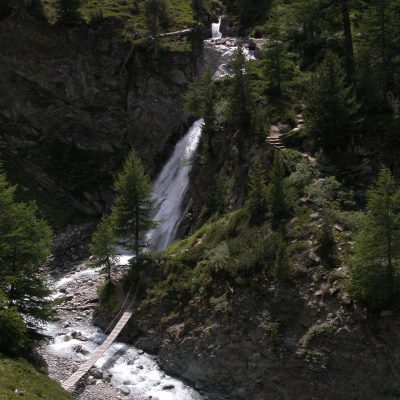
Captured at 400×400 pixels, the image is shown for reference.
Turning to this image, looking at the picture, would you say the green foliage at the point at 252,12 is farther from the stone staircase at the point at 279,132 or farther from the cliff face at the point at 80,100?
the stone staircase at the point at 279,132

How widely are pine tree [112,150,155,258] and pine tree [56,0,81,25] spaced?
3212cm

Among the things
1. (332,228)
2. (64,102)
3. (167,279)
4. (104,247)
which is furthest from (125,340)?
(64,102)

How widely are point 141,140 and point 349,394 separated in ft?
139

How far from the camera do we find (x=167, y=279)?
34.7 meters

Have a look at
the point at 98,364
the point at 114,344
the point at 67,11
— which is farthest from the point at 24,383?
the point at 67,11

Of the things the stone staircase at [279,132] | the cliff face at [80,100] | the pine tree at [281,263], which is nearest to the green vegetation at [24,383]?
the pine tree at [281,263]

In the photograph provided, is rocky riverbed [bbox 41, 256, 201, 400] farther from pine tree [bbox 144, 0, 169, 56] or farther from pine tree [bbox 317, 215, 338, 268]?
pine tree [bbox 144, 0, 169, 56]

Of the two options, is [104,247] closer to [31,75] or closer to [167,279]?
[167,279]

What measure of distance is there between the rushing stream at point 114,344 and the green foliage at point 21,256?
3112mm

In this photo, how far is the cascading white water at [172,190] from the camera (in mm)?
46938

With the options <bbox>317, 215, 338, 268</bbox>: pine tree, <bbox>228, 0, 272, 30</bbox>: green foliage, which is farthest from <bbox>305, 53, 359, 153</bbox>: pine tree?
<bbox>228, 0, 272, 30</bbox>: green foliage

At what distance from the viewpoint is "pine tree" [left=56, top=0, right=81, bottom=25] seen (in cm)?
6138

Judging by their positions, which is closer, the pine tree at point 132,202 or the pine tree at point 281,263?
the pine tree at point 281,263

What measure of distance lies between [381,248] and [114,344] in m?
17.8
